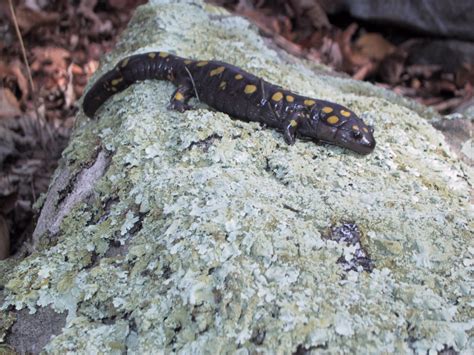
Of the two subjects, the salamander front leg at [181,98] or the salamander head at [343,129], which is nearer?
the salamander head at [343,129]

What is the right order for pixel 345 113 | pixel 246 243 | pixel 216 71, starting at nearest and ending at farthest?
1. pixel 246 243
2. pixel 345 113
3. pixel 216 71

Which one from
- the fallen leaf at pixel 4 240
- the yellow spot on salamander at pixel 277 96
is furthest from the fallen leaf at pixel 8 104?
the yellow spot on salamander at pixel 277 96

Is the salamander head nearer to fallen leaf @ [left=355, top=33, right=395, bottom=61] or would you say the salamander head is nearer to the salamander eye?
the salamander eye

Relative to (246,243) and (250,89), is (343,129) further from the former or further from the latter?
(246,243)

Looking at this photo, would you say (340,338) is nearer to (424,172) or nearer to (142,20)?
(424,172)

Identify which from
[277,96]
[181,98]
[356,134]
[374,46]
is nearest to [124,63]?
[181,98]

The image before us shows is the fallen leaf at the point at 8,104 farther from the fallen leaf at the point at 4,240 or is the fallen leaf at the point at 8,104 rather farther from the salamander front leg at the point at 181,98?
the salamander front leg at the point at 181,98

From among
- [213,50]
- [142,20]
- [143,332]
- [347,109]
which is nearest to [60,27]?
[142,20]
